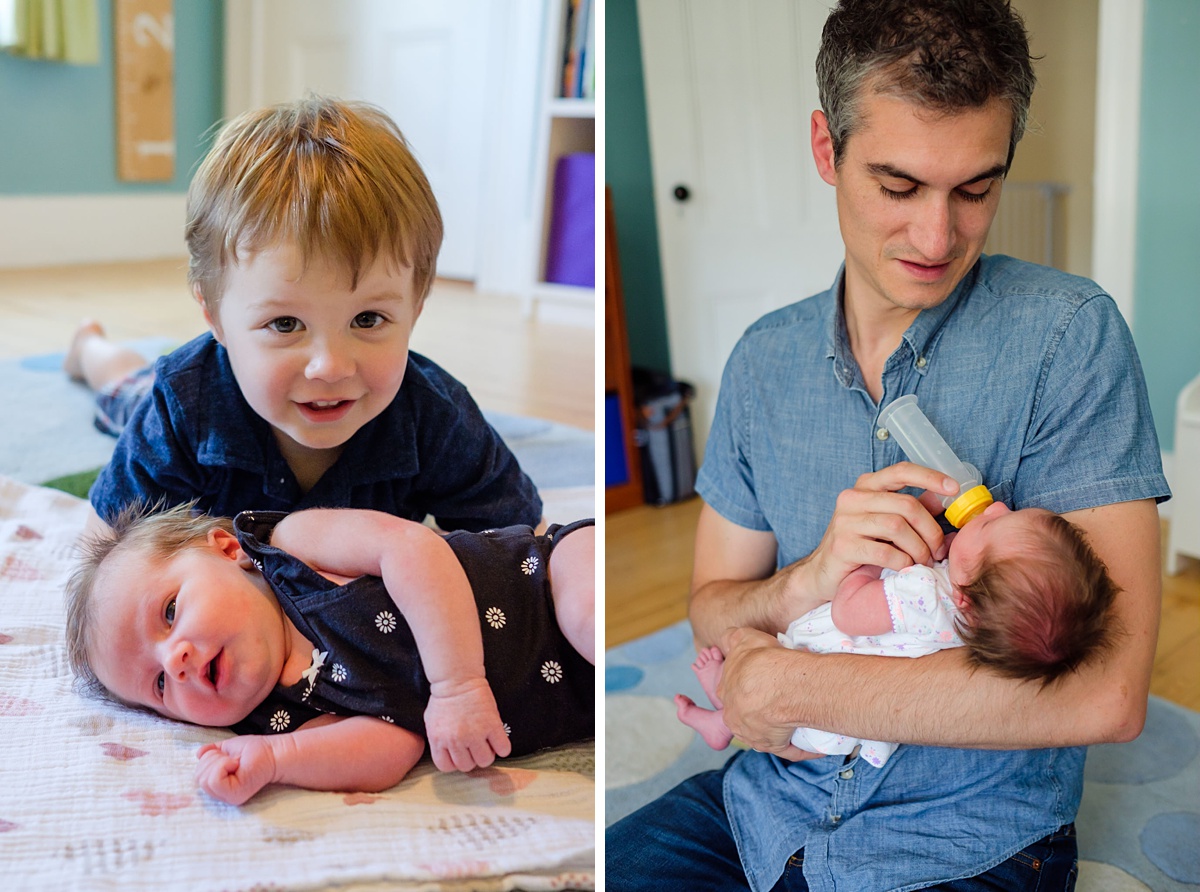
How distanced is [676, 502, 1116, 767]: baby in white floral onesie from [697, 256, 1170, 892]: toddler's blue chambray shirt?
6 centimetres

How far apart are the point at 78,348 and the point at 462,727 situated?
1725 mm

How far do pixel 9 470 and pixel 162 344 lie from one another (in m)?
0.98

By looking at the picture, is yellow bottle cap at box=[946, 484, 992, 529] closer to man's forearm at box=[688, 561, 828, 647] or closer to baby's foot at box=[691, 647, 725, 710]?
man's forearm at box=[688, 561, 828, 647]

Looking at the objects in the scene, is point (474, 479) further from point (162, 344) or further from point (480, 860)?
point (162, 344)

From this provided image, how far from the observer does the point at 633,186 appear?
325 centimetres

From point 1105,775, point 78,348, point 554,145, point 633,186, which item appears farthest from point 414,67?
point 1105,775

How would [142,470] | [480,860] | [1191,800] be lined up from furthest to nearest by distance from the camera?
1. [1191,800]
2. [142,470]
3. [480,860]

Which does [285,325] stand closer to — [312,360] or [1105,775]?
[312,360]

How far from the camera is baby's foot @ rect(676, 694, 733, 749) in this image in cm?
104

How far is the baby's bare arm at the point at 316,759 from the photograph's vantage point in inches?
33.7

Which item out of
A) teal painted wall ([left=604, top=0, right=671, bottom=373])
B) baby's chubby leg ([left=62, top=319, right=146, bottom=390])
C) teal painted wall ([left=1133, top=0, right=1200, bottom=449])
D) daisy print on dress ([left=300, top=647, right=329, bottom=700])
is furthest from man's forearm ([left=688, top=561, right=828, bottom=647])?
teal painted wall ([left=604, top=0, right=671, bottom=373])

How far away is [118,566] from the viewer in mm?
970

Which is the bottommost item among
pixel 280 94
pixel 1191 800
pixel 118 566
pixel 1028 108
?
pixel 1191 800

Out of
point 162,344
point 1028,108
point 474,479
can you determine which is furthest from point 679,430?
point 1028,108
